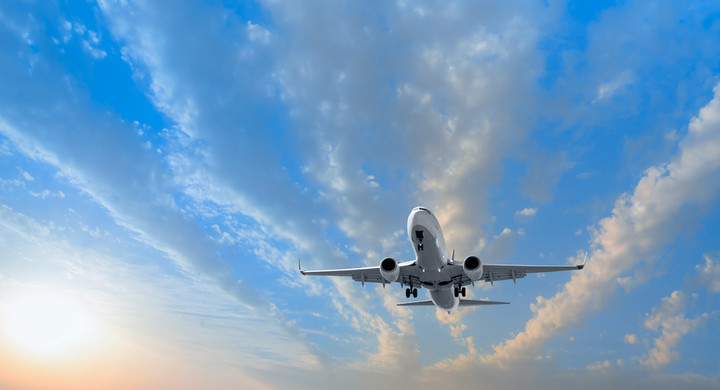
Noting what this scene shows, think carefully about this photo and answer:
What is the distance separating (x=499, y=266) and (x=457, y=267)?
4412 mm

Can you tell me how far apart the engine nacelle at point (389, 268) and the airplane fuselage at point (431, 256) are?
6.29 ft

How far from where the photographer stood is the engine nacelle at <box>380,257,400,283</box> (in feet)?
127

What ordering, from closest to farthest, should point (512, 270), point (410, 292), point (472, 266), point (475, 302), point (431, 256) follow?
point (431, 256) → point (472, 266) → point (512, 270) → point (410, 292) → point (475, 302)

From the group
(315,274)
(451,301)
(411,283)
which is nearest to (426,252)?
(411,283)

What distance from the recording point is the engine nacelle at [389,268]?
3881 cm

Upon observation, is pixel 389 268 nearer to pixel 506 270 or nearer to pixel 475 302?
pixel 506 270

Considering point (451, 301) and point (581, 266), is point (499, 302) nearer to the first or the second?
point (451, 301)

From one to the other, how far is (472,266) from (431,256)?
3.47m

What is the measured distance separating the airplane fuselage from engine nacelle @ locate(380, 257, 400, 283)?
6.29 feet

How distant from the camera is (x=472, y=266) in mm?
38281

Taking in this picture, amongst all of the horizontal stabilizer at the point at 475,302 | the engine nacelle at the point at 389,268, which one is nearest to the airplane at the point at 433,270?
the engine nacelle at the point at 389,268

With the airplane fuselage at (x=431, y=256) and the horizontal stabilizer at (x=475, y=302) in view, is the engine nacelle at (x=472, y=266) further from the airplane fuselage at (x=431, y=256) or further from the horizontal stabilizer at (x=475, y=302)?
the horizontal stabilizer at (x=475, y=302)

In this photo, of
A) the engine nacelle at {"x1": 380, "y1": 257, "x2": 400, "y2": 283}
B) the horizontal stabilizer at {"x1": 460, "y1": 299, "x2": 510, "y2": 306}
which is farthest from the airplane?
the horizontal stabilizer at {"x1": 460, "y1": 299, "x2": 510, "y2": 306}

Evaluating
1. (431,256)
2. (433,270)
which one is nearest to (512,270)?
(433,270)
